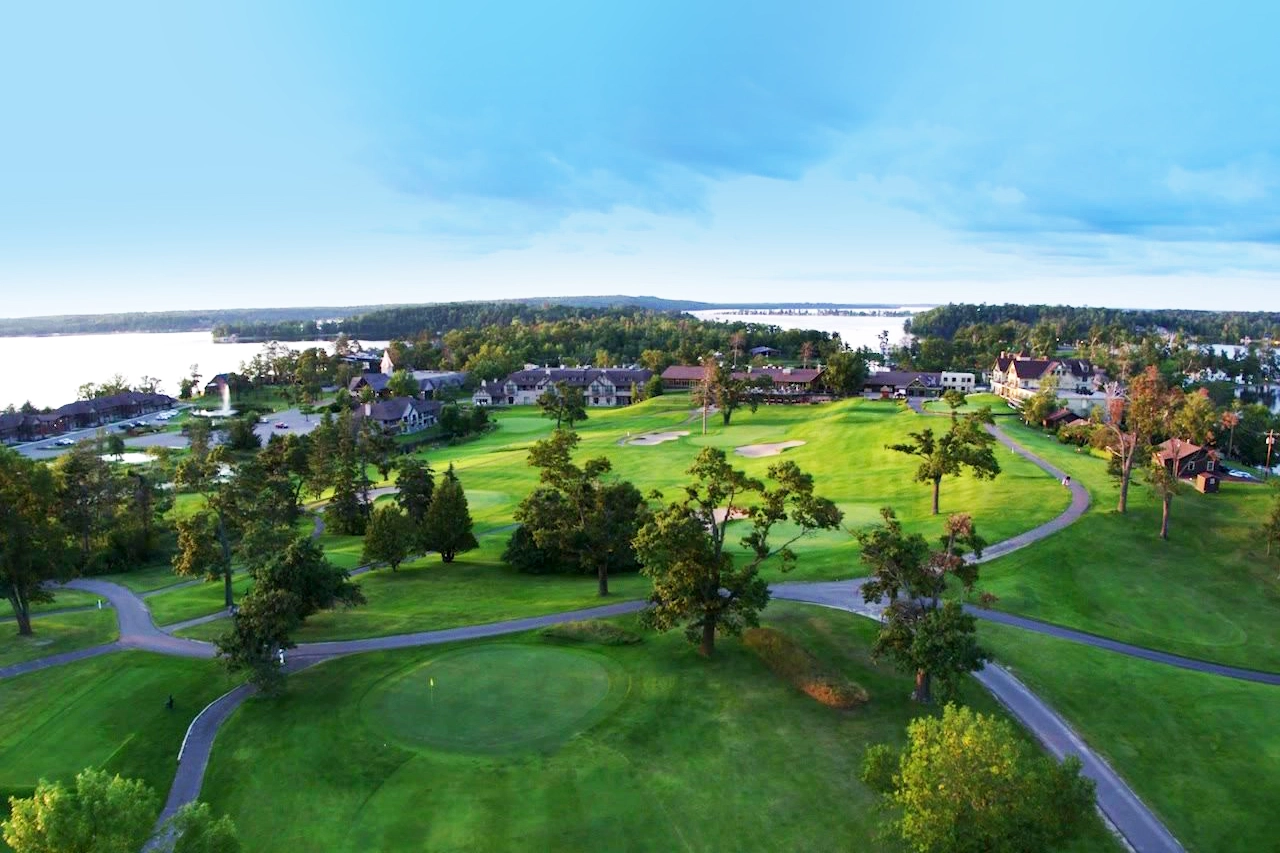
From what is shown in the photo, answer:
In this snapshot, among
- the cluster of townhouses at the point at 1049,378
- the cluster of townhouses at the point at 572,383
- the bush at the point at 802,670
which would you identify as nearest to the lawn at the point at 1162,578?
the bush at the point at 802,670

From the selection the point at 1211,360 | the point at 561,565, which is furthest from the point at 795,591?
the point at 1211,360

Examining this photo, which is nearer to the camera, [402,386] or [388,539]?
[388,539]

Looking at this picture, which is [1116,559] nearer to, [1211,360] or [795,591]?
[795,591]

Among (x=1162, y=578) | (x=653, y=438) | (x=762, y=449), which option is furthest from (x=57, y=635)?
(x=653, y=438)

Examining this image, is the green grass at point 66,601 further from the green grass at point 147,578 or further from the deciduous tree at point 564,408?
the deciduous tree at point 564,408

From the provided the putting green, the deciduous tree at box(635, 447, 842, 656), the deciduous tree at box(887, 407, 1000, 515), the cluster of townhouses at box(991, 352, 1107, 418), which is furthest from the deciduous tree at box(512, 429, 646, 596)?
the cluster of townhouses at box(991, 352, 1107, 418)

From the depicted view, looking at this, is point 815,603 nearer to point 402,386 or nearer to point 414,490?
point 414,490

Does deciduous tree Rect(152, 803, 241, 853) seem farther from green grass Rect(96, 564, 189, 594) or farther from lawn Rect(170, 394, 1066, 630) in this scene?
green grass Rect(96, 564, 189, 594)
